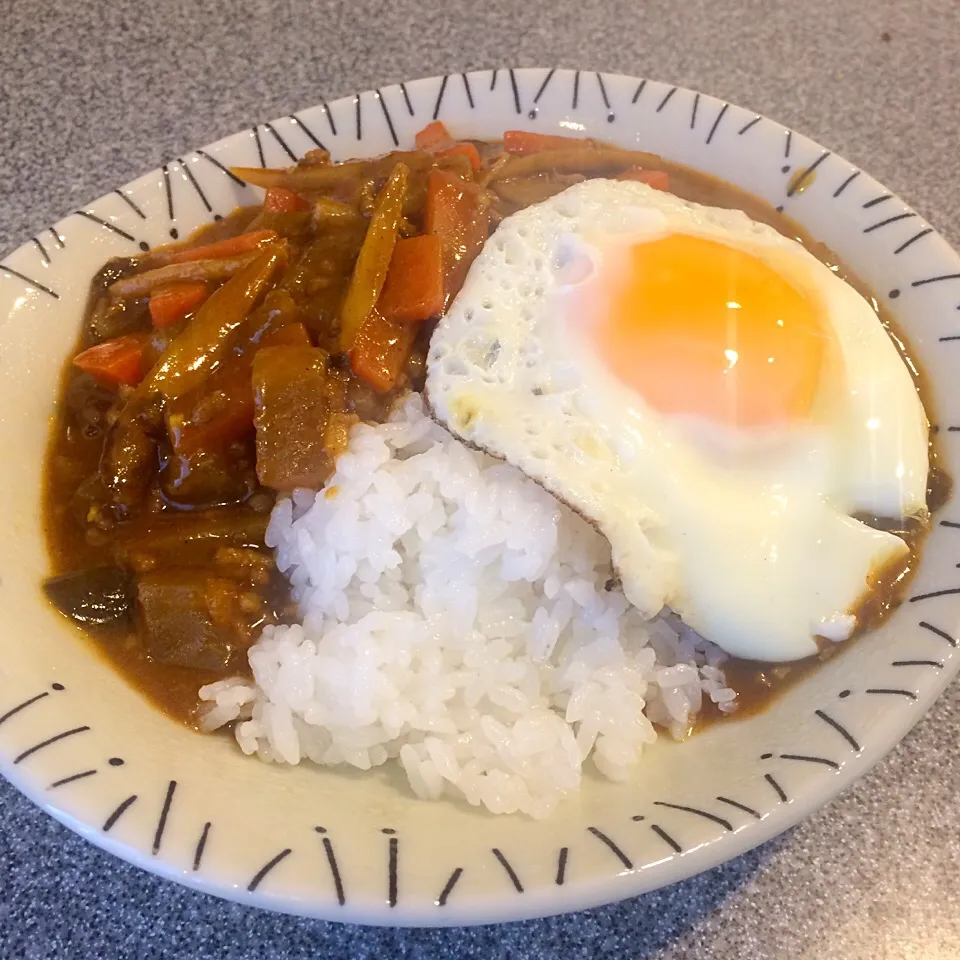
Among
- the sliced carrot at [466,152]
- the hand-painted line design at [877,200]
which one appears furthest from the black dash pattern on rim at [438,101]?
the hand-painted line design at [877,200]

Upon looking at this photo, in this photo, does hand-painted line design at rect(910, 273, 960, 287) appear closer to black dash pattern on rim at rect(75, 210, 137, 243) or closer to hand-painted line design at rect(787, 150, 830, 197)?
hand-painted line design at rect(787, 150, 830, 197)

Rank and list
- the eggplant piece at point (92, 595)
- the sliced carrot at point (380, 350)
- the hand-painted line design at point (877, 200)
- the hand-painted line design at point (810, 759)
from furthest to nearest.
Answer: the hand-painted line design at point (877, 200) < the sliced carrot at point (380, 350) < the eggplant piece at point (92, 595) < the hand-painted line design at point (810, 759)

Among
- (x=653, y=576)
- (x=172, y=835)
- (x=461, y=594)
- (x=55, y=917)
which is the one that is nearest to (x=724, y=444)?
(x=653, y=576)

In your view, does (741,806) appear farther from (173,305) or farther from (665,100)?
(665,100)

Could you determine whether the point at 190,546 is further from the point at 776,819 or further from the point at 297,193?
the point at 776,819

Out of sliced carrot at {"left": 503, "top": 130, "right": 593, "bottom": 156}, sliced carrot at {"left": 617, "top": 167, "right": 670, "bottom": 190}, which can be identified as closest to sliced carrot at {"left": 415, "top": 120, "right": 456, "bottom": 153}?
sliced carrot at {"left": 503, "top": 130, "right": 593, "bottom": 156}

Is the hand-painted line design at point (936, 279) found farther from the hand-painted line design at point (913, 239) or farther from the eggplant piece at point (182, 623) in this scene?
the eggplant piece at point (182, 623)

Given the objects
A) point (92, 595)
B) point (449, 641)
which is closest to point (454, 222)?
point (449, 641)
